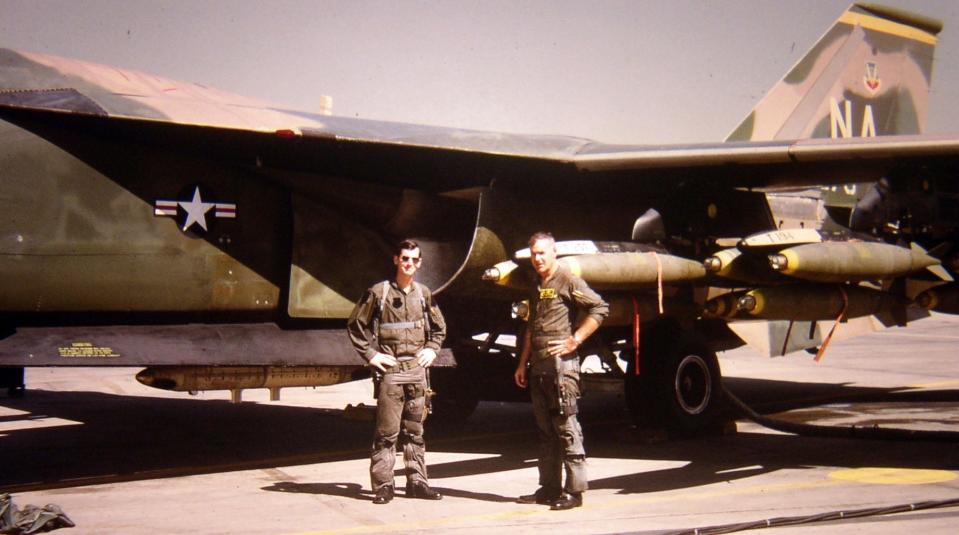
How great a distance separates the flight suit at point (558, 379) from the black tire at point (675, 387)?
3.42 m

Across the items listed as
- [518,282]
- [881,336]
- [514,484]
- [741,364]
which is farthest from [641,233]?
[881,336]

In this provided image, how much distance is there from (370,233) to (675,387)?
3.64 meters

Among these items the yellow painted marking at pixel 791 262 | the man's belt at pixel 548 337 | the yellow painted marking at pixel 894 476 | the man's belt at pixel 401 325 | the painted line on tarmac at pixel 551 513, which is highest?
the yellow painted marking at pixel 791 262

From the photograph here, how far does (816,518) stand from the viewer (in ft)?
22.0

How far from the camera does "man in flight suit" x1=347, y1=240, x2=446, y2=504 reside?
755cm

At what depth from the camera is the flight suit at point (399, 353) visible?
7566 millimetres

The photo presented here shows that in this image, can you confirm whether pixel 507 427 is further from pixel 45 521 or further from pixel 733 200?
pixel 45 521

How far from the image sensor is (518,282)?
873cm

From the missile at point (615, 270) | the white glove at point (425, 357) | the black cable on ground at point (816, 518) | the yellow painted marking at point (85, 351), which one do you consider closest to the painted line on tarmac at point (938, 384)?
the missile at point (615, 270)

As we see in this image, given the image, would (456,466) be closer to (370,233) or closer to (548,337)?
(548,337)

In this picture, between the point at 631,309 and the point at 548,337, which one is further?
the point at 631,309

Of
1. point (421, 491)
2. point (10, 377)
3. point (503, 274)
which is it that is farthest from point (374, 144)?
point (10, 377)

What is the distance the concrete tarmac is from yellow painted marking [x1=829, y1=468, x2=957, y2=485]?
0.02m

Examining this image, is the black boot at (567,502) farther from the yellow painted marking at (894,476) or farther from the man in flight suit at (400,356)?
the yellow painted marking at (894,476)
